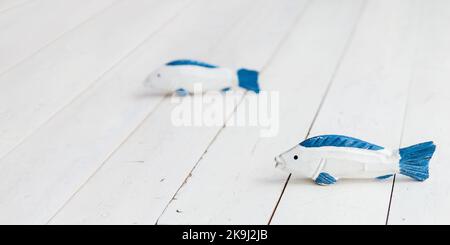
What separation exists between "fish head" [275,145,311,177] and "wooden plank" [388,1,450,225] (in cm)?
15

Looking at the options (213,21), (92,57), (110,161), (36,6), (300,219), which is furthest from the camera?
(36,6)

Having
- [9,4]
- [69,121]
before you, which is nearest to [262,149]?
[69,121]

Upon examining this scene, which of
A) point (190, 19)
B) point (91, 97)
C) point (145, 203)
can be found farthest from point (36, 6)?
point (145, 203)

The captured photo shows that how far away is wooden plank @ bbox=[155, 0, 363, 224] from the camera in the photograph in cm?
126

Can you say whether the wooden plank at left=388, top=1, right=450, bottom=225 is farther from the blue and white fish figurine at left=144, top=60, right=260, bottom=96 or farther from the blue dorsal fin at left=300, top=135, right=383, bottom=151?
the blue and white fish figurine at left=144, top=60, right=260, bottom=96

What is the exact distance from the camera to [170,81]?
1708 mm

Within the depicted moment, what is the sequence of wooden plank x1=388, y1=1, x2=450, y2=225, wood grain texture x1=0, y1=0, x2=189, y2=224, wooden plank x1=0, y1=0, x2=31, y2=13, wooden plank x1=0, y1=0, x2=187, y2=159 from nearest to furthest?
1. wooden plank x1=388, y1=1, x2=450, y2=225
2. wood grain texture x1=0, y1=0, x2=189, y2=224
3. wooden plank x1=0, y1=0, x2=187, y2=159
4. wooden plank x1=0, y1=0, x2=31, y2=13

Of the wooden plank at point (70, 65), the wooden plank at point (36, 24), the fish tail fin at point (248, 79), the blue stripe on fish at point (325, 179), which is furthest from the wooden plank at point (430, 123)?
the wooden plank at point (36, 24)

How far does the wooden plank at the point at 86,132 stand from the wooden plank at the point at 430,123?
478mm

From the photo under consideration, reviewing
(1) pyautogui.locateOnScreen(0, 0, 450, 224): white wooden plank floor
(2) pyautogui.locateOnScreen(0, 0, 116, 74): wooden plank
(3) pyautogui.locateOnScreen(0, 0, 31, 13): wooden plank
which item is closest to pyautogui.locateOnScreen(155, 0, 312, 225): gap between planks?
(1) pyautogui.locateOnScreen(0, 0, 450, 224): white wooden plank floor

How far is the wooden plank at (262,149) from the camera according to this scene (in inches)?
49.5

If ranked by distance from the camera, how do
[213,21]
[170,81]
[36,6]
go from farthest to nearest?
1. [36,6]
2. [213,21]
3. [170,81]

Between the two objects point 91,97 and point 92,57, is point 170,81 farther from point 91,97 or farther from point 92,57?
point 92,57

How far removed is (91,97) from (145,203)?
0.55 meters
